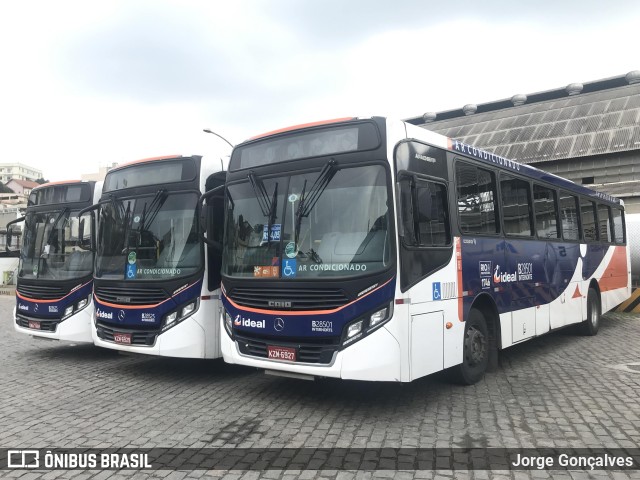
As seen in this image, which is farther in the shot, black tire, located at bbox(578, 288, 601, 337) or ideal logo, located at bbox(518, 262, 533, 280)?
black tire, located at bbox(578, 288, 601, 337)

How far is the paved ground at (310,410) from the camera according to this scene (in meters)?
5.10

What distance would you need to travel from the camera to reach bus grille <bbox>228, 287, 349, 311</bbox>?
573 centimetres

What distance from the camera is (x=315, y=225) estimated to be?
5965mm

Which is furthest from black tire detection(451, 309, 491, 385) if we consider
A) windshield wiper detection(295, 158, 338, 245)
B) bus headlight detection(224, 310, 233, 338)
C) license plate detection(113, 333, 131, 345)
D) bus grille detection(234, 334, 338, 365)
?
license plate detection(113, 333, 131, 345)

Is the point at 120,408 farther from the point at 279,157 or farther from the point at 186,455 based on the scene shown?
the point at 279,157

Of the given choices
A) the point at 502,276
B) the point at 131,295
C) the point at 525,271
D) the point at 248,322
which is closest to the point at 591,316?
the point at 525,271

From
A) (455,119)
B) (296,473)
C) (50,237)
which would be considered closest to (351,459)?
(296,473)

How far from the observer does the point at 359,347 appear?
5.58m

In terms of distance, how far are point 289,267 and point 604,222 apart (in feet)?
32.5

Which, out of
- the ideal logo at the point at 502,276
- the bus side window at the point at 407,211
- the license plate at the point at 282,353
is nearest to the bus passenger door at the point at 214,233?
the license plate at the point at 282,353

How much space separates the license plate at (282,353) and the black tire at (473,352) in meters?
2.23

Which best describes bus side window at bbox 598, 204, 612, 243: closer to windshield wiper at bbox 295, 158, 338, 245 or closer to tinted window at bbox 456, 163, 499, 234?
tinted window at bbox 456, 163, 499, 234

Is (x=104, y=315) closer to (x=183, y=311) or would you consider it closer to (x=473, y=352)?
(x=183, y=311)

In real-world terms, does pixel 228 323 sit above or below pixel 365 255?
below
